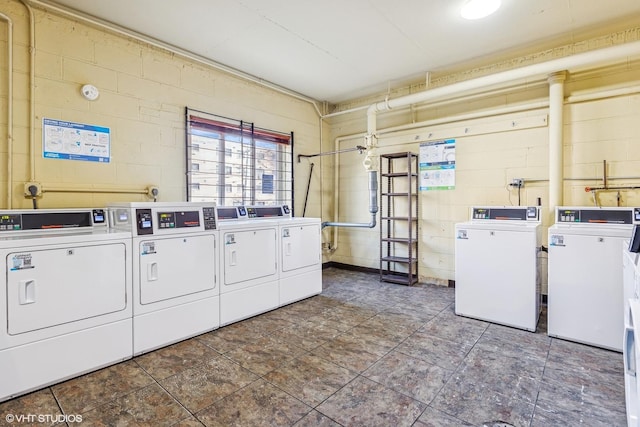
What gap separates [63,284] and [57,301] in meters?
0.11

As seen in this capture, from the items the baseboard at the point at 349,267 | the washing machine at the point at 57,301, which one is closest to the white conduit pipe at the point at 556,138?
the baseboard at the point at 349,267

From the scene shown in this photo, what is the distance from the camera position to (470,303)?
3.23m

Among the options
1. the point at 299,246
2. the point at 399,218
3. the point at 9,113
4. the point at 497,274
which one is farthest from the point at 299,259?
the point at 9,113

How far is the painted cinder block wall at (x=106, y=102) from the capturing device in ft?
8.63

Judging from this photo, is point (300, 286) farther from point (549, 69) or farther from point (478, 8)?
point (549, 69)

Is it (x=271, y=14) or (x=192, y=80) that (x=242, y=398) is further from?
(x=192, y=80)

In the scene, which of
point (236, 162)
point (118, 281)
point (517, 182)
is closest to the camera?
point (118, 281)

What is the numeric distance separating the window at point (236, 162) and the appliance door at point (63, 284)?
55.9 inches

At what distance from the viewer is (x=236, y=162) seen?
13.9ft

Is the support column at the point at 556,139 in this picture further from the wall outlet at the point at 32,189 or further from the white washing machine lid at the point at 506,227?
the wall outlet at the point at 32,189

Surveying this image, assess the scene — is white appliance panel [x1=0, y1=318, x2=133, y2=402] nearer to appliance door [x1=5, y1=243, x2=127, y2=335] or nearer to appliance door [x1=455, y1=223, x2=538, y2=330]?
appliance door [x1=5, y1=243, x2=127, y2=335]

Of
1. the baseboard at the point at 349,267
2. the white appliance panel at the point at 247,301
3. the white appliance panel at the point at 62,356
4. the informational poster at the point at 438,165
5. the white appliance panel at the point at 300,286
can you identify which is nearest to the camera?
the white appliance panel at the point at 62,356

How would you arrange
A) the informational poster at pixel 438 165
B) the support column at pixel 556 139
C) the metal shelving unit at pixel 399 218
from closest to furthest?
the support column at pixel 556 139 → the informational poster at pixel 438 165 → the metal shelving unit at pixel 399 218

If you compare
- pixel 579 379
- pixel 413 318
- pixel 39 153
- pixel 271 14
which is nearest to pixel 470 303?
pixel 413 318
